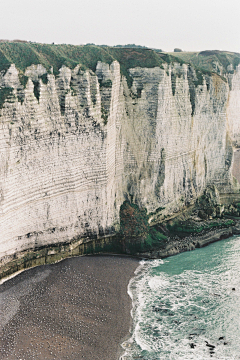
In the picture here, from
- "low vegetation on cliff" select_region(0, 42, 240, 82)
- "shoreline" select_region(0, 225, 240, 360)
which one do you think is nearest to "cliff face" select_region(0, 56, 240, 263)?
"low vegetation on cliff" select_region(0, 42, 240, 82)

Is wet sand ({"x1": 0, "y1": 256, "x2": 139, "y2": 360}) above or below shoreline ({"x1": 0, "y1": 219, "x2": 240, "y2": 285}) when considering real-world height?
below

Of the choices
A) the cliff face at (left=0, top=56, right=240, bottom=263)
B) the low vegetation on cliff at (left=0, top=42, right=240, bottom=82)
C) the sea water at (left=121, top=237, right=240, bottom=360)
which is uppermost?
the low vegetation on cliff at (left=0, top=42, right=240, bottom=82)

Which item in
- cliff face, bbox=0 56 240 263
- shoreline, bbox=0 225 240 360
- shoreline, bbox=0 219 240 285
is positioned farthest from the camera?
shoreline, bbox=0 219 240 285

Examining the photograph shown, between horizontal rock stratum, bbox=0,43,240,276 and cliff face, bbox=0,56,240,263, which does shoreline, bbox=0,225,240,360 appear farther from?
cliff face, bbox=0,56,240,263

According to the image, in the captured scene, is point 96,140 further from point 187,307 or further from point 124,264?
point 187,307

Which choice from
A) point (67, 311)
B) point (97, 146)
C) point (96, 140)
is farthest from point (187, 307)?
point (96, 140)

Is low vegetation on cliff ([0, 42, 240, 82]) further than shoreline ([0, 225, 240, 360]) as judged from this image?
Yes

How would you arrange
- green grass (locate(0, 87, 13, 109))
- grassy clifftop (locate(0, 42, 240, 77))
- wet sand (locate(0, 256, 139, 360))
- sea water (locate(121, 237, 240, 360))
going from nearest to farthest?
wet sand (locate(0, 256, 139, 360)), sea water (locate(121, 237, 240, 360)), green grass (locate(0, 87, 13, 109)), grassy clifftop (locate(0, 42, 240, 77))
